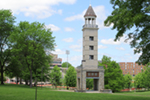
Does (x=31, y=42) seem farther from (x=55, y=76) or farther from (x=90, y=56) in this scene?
(x=55, y=76)

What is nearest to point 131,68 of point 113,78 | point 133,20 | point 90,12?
point 113,78

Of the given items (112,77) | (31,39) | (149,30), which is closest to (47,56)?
(31,39)

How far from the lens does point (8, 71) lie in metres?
51.7

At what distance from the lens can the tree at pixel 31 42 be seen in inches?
1767

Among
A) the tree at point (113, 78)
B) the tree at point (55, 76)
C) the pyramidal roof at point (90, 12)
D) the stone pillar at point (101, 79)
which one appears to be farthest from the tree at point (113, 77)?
the tree at point (55, 76)

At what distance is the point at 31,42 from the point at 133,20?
34283mm

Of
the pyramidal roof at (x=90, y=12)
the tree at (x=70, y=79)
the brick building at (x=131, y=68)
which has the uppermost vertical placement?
the pyramidal roof at (x=90, y=12)

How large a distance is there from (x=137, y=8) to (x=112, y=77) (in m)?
40.6

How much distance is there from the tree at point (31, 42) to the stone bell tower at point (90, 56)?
30.0 ft

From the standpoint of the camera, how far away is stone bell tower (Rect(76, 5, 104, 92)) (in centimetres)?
4300

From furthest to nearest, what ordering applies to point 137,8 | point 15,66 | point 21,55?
point 15,66 → point 21,55 → point 137,8

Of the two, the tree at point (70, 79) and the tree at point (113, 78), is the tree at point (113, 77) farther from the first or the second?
the tree at point (70, 79)

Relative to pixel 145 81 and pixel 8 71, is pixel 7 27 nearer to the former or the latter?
pixel 8 71

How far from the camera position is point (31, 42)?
45438mm
